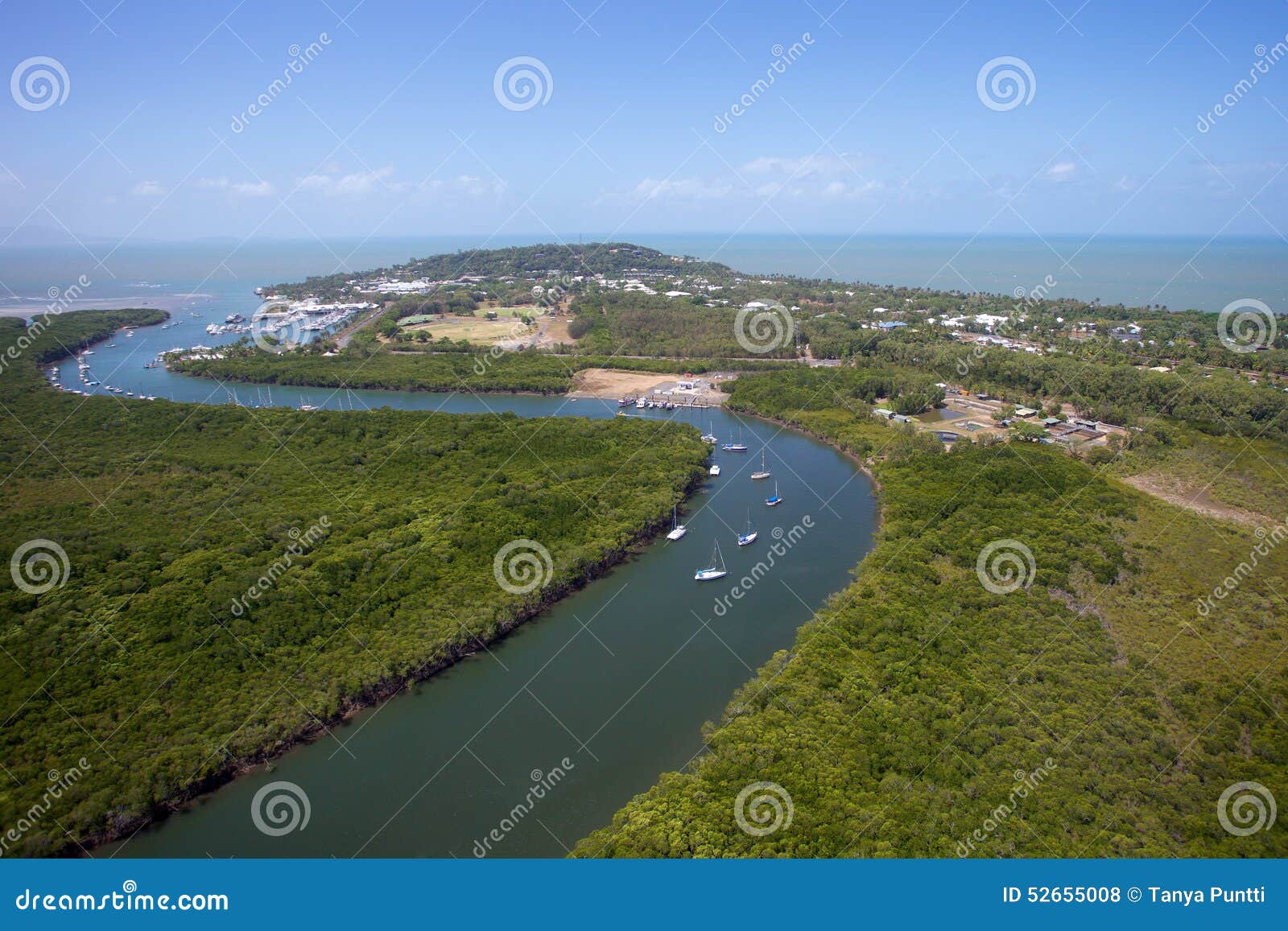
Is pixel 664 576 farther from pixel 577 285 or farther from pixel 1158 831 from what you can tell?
pixel 577 285

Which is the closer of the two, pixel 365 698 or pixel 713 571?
pixel 365 698

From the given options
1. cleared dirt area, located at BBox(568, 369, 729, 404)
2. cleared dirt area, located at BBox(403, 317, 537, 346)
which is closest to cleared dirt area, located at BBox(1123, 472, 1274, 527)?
cleared dirt area, located at BBox(568, 369, 729, 404)

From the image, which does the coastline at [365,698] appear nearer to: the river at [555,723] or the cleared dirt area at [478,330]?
the river at [555,723]

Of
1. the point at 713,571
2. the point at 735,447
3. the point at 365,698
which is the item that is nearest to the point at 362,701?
the point at 365,698

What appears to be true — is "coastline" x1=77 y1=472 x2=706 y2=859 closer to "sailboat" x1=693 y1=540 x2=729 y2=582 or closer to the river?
the river

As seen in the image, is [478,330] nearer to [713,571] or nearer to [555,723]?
[713,571]

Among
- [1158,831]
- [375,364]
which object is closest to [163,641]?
[1158,831]
